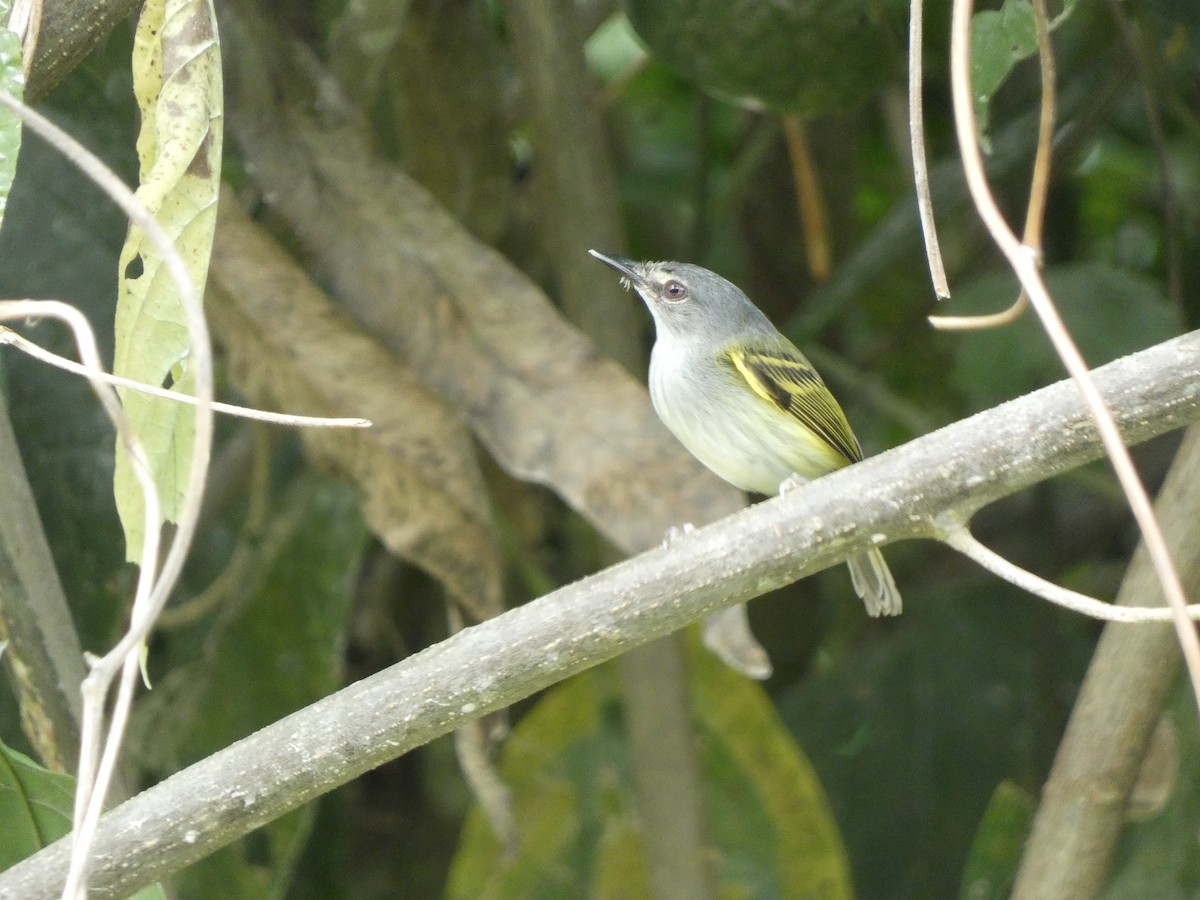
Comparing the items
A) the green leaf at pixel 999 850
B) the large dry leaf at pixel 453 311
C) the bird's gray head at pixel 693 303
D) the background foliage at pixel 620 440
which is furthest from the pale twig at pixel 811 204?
the green leaf at pixel 999 850

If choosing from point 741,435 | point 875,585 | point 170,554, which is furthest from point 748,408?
point 170,554

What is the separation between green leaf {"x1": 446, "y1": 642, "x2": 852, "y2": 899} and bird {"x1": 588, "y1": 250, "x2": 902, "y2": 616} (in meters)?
0.40

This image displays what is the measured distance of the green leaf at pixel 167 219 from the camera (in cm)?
163

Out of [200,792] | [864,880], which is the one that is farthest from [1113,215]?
[200,792]

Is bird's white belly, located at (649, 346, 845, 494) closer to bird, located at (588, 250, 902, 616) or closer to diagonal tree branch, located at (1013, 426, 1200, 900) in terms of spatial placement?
bird, located at (588, 250, 902, 616)

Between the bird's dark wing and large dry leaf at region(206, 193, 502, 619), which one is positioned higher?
large dry leaf at region(206, 193, 502, 619)

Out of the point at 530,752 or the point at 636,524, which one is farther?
the point at 530,752

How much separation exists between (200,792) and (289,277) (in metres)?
1.08

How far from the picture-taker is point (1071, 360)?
129 centimetres

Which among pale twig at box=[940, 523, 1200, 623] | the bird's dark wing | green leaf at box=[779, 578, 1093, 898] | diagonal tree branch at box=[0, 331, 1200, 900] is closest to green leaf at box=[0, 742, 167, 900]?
diagonal tree branch at box=[0, 331, 1200, 900]

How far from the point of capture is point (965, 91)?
1.44 metres

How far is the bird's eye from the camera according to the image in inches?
124

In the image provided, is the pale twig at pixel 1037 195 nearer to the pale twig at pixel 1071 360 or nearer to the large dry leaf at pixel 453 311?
the pale twig at pixel 1071 360

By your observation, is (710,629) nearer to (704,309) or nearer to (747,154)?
(704,309)
